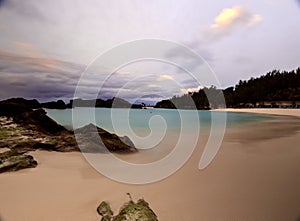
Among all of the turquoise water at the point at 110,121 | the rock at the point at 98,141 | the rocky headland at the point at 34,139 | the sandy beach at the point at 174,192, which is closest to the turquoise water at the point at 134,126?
the turquoise water at the point at 110,121

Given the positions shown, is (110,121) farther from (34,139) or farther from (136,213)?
(136,213)

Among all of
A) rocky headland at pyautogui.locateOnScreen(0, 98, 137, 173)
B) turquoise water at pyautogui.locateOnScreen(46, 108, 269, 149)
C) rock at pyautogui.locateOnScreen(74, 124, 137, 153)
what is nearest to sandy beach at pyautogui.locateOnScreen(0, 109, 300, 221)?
rocky headland at pyautogui.locateOnScreen(0, 98, 137, 173)

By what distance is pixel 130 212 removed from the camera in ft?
5.99

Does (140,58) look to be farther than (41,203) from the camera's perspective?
Yes

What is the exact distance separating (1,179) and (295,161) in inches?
204

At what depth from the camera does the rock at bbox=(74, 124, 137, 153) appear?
4.38 meters

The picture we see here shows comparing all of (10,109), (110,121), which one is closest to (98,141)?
(10,109)

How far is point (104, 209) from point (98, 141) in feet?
8.96

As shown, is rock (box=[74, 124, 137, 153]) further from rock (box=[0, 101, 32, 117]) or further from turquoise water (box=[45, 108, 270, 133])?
rock (box=[0, 101, 32, 117])

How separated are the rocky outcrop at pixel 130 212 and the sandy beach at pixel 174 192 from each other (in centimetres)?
9

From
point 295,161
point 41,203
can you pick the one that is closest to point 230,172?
point 295,161

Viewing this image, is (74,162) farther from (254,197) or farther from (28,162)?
(254,197)

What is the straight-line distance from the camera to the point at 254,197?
7.35ft

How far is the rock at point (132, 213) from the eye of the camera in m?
1.75
